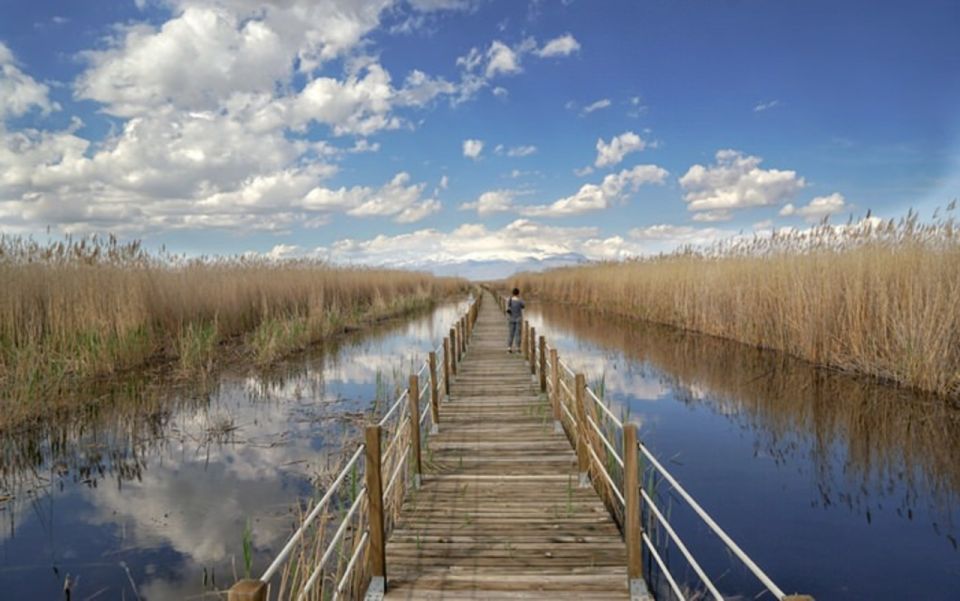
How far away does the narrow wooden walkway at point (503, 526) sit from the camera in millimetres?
3541

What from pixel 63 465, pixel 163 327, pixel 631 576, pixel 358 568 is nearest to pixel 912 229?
pixel 631 576

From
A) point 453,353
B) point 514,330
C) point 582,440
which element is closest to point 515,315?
point 514,330

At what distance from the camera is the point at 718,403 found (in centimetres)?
942

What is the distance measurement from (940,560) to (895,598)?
0.91m

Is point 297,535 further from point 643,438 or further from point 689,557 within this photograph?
point 643,438

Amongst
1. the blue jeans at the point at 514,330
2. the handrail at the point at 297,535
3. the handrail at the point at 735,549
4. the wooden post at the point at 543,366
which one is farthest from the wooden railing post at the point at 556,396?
the blue jeans at the point at 514,330

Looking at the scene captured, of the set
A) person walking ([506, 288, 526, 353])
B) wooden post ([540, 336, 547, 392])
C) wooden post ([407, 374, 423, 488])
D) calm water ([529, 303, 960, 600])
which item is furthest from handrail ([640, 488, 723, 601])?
person walking ([506, 288, 526, 353])

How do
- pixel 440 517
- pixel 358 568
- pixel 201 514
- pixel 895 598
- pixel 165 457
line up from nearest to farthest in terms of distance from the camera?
pixel 358 568
pixel 895 598
pixel 440 517
pixel 201 514
pixel 165 457

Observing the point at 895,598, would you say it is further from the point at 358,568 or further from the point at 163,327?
the point at 163,327

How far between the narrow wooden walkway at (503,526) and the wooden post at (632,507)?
5.8 inches

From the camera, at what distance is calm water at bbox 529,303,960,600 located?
14.8ft

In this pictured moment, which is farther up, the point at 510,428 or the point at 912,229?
the point at 912,229

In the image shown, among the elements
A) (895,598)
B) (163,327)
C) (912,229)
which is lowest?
(895,598)

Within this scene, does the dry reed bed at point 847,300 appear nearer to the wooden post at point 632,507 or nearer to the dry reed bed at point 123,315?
the wooden post at point 632,507
